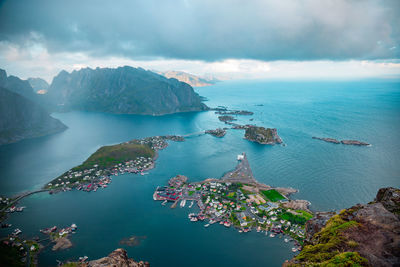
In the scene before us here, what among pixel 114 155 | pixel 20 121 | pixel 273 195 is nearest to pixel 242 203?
pixel 273 195

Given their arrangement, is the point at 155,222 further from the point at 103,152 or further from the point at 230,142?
the point at 230,142

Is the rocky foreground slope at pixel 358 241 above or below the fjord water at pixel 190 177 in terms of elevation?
above

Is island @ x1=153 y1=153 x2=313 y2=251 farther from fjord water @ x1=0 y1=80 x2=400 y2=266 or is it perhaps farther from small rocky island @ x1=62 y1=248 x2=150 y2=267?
small rocky island @ x1=62 y1=248 x2=150 y2=267

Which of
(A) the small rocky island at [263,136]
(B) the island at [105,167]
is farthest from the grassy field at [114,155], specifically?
(A) the small rocky island at [263,136]

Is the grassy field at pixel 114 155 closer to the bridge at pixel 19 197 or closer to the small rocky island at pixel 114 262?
the bridge at pixel 19 197

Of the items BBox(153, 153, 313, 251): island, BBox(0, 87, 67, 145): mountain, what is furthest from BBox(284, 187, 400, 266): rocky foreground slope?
BBox(0, 87, 67, 145): mountain

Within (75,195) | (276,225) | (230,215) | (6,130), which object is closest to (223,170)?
(230,215)
